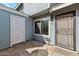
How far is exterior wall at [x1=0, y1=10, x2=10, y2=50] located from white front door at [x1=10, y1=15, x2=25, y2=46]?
19.3 inches

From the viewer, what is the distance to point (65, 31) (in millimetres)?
5195

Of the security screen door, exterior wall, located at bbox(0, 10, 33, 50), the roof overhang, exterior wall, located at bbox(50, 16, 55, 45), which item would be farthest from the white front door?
the security screen door

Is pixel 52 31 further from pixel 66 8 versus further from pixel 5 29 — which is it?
pixel 5 29

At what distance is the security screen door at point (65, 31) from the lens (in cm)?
481

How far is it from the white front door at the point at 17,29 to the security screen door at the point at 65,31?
3.06 m

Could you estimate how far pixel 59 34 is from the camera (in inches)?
224

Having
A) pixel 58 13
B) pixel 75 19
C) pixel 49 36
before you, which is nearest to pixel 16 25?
pixel 49 36

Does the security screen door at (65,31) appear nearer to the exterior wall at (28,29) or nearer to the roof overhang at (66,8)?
the roof overhang at (66,8)

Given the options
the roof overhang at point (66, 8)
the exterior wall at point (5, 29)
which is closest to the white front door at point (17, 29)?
the exterior wall at point (5, 29)

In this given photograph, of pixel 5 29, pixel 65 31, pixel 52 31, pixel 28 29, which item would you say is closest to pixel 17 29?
pixel 5 29

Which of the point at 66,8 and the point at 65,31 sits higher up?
the point at 66,8

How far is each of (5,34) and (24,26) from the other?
8.38ft

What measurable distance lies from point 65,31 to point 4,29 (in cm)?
364

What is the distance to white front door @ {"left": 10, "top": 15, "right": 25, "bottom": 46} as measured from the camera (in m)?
6.32
